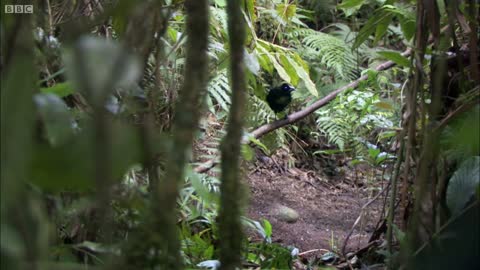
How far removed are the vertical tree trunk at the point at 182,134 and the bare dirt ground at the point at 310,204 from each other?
5.85 feet

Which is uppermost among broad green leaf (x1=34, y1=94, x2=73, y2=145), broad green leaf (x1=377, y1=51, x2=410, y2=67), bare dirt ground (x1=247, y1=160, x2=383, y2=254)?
broad green leaf (x1=377, y1=51, x2=410, y2=67)

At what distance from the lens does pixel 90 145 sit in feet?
1.42

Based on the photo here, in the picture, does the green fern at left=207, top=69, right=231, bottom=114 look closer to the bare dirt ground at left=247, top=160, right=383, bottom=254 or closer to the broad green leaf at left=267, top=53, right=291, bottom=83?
the bare dirt ground at left=247, top=160, right=383, bottom=254

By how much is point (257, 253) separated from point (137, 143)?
1.18 meters

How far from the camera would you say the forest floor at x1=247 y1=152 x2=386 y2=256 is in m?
2.64

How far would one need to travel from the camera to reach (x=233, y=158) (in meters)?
0.66

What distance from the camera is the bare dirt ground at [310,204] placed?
2645 mm

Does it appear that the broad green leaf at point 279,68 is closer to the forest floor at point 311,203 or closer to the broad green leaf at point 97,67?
the forest floor at point 311,203

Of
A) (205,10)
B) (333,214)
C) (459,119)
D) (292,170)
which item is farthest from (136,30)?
(292,170)

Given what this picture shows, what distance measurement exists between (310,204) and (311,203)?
0.03 meters

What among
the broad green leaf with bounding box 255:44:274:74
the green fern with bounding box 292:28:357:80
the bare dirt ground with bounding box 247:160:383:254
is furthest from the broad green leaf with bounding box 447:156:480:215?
the green fern with bounding box 292:28:357:80

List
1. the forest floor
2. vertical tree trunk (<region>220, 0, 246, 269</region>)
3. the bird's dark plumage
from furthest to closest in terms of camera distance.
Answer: the bird's dark plumage < the forest floor < vertical tree trunk (<region>220, 0, 246, 269</region>)

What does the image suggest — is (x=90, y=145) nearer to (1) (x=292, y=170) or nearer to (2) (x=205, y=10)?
(2) (x=205, y=10)

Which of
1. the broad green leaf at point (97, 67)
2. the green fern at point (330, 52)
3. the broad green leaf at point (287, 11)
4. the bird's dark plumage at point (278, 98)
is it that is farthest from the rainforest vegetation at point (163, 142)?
the green fern at point (330, 52)
